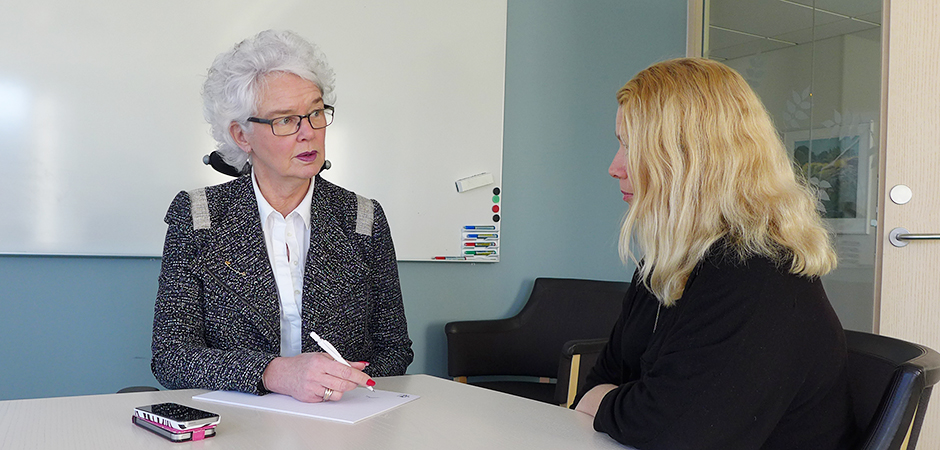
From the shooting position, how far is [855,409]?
1.13 metres

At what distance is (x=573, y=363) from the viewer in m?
2.38

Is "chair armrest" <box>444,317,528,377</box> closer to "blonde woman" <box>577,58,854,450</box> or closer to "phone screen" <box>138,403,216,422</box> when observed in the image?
"blonde woman" <box>577,58,854,450</box>

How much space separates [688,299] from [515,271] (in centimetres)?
215

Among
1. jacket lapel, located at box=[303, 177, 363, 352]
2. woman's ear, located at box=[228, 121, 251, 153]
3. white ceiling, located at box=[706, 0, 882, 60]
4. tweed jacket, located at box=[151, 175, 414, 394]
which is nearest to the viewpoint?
tweed jacket, located at box=[151, 175, 414, 394]

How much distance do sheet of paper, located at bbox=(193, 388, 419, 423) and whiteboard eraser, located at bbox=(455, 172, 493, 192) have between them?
5.67ft

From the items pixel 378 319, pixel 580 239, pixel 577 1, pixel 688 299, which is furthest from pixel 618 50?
pixel 688 299

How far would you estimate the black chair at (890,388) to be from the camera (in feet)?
3.18

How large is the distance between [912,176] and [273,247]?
2030mm

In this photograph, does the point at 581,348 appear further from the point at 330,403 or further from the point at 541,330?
the point at 330,403

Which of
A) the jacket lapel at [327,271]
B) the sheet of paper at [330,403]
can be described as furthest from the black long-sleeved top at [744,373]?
the jacket lapel at [327,271]

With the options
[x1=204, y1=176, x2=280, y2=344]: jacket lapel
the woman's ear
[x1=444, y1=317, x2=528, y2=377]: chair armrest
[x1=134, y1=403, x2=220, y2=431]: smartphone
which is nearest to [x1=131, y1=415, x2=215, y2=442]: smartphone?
[x1=134, y1=403, x2=220, y2=431]: smartphone

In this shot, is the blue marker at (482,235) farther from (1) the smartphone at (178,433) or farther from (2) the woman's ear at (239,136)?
(1) the smartphone at (178,433)

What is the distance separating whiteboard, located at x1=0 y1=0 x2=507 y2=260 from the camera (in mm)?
2279

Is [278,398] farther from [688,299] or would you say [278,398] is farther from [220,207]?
[688,299]
